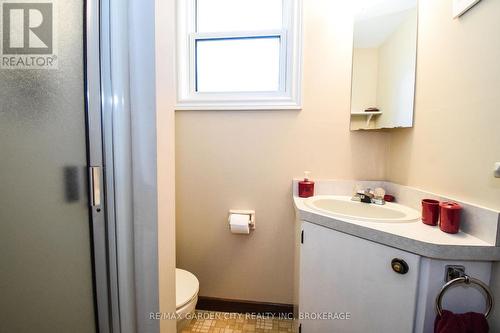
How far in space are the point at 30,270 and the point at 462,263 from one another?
50.3 inches

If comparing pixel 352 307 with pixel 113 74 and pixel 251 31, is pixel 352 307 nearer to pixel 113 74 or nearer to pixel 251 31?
pixel 113 74

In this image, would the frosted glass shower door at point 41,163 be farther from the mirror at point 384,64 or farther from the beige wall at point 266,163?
the mirror at point 384,64

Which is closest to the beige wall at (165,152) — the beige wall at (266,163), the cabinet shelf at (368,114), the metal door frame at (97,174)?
the metal door frame at (97,174)

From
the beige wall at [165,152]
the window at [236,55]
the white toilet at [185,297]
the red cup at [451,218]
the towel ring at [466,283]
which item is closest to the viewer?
the beige wall at [165,152]

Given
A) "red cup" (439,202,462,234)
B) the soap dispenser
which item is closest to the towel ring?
"red cup" (439,202,462,234)

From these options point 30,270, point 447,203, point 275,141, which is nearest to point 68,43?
point 30,270

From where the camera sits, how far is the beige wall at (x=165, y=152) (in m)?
0.62

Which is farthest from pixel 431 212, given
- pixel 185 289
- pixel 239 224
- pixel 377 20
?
pixel 185 289

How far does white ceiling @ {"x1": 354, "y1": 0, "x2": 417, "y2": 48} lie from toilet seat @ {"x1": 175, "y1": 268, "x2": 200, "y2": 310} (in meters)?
1.73

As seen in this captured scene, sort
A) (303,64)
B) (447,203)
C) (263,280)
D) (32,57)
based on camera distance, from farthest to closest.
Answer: (263,280)
(303,64)
(447,203)
(32,57)

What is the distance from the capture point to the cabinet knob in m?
0.80

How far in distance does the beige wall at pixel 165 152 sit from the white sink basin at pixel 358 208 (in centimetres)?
72

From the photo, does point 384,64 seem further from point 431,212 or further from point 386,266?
point 386,266

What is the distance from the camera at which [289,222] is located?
153 cm
